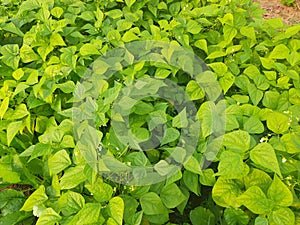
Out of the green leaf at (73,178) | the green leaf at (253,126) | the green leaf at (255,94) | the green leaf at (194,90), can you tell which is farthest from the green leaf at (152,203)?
the green leaf at (255,94)

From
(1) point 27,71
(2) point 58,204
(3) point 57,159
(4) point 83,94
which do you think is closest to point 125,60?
(4) point 83,94

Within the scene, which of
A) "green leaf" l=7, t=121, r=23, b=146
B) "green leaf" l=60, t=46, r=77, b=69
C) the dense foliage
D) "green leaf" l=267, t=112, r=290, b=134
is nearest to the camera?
the dense foliage

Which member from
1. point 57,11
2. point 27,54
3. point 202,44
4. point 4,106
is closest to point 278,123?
point 202,44

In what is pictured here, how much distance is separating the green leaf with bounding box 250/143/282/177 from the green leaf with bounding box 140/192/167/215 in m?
0.36

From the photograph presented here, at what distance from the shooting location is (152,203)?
1.41 metres

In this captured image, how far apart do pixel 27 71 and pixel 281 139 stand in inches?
47.9

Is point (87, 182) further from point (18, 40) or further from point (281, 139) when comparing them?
point (18, 40)

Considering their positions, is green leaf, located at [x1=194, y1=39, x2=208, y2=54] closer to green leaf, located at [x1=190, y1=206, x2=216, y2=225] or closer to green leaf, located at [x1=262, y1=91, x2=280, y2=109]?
green leaf, located at [x1=262, y1=91, x2=280, y2=109]

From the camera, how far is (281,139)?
149 centimetres

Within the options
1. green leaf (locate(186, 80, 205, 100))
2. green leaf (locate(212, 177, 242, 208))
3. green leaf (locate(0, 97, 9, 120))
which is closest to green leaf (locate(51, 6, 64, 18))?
green leaf (locate(0, 97, 9, 120))

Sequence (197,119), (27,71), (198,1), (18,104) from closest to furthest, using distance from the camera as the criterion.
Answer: (197,119), (18,104), (27,71), (198,1)

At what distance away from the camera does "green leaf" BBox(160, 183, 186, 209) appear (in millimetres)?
1436

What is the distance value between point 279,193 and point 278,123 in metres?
0.31

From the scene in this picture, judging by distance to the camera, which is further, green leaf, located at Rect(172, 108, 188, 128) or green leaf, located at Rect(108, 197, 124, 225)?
green leaf, located at Rect(172, 108, 188, 128)
